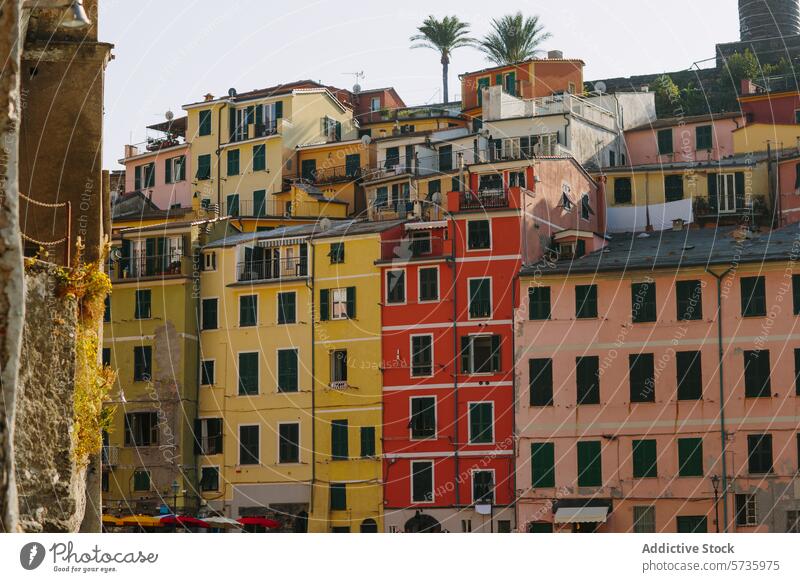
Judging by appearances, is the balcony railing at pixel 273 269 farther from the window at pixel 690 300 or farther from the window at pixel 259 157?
the window at pixel 690 300

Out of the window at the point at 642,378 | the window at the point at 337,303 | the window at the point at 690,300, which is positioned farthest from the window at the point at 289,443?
the window at the point at 690,300

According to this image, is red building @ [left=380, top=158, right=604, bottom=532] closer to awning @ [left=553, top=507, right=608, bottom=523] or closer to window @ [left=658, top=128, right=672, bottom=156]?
awning @ [left=553, top=507, right=608, bottom=523]

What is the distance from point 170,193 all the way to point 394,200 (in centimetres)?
1848

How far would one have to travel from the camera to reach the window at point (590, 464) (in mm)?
73312

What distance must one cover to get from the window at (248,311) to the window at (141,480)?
28.2 ft

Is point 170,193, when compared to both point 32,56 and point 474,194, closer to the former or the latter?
point 474,194

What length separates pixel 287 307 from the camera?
84.8 m

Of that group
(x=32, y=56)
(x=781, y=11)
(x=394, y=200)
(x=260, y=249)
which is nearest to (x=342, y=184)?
(x=394, y=200)

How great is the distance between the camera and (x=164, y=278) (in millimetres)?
87062

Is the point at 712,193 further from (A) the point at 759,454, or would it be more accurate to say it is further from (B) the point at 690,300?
(A) the point at 759,454

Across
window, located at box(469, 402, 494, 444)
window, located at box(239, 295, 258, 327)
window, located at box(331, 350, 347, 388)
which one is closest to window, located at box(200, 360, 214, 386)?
window, located at box(239, 295, 258, 327)

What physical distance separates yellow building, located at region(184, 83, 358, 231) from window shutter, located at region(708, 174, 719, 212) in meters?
25.1

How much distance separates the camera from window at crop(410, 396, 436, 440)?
7925cm

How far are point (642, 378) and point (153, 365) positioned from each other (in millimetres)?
25267
